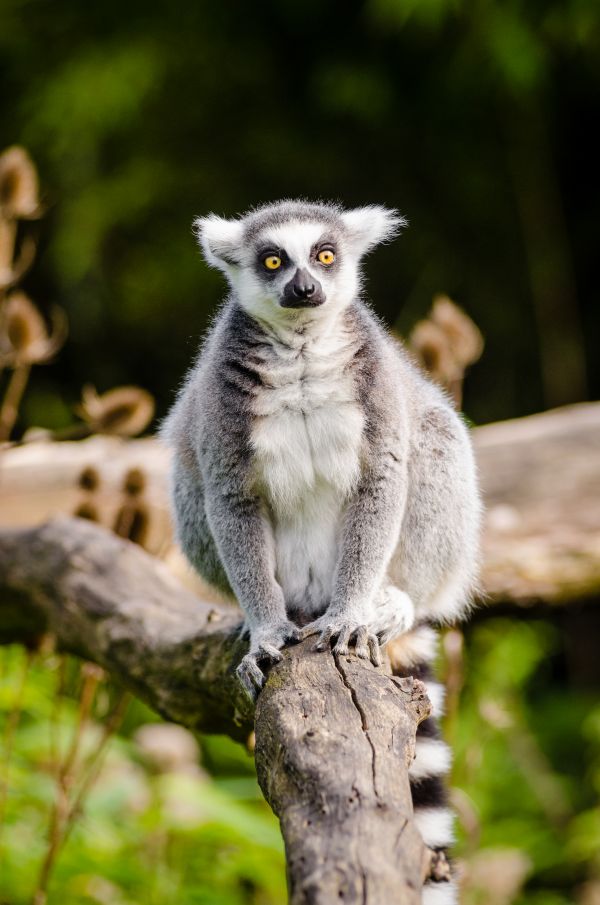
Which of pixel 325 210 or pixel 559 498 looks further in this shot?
pixel 559 498

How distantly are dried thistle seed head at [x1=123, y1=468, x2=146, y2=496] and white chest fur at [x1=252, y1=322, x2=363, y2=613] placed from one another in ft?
3.10

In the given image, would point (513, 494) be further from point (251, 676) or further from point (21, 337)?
point (251, 676)

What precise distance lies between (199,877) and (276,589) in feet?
7.21

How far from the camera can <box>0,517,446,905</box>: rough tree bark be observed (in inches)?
54.4

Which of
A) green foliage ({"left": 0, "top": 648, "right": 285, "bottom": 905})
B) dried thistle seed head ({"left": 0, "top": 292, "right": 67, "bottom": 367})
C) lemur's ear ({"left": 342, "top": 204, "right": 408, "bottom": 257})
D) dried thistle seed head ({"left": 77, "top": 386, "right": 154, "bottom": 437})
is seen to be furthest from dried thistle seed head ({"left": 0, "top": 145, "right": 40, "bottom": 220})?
green foliage ({"left": 0, "top": 648, "right": 285, "bottom": 905})

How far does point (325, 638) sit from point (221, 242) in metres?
1.29

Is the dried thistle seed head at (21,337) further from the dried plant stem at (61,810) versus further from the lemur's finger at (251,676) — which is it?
the lemur's finger at (251,676)

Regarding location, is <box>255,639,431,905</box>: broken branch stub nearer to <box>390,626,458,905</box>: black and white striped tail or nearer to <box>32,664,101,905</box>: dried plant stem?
<box>390,626,458,905</box>: black and white striped tail

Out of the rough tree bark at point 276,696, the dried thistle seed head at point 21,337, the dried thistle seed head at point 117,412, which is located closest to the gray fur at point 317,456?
the rough tree bark at point 276,696

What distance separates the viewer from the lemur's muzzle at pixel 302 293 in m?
2.56

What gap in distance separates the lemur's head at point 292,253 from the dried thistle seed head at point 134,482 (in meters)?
0.88

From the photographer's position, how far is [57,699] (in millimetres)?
3178

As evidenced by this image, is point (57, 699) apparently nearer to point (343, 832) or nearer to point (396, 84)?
point (343, 832)

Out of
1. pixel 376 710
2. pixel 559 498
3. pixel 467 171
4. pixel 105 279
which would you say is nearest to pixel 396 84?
pixel 467 171
